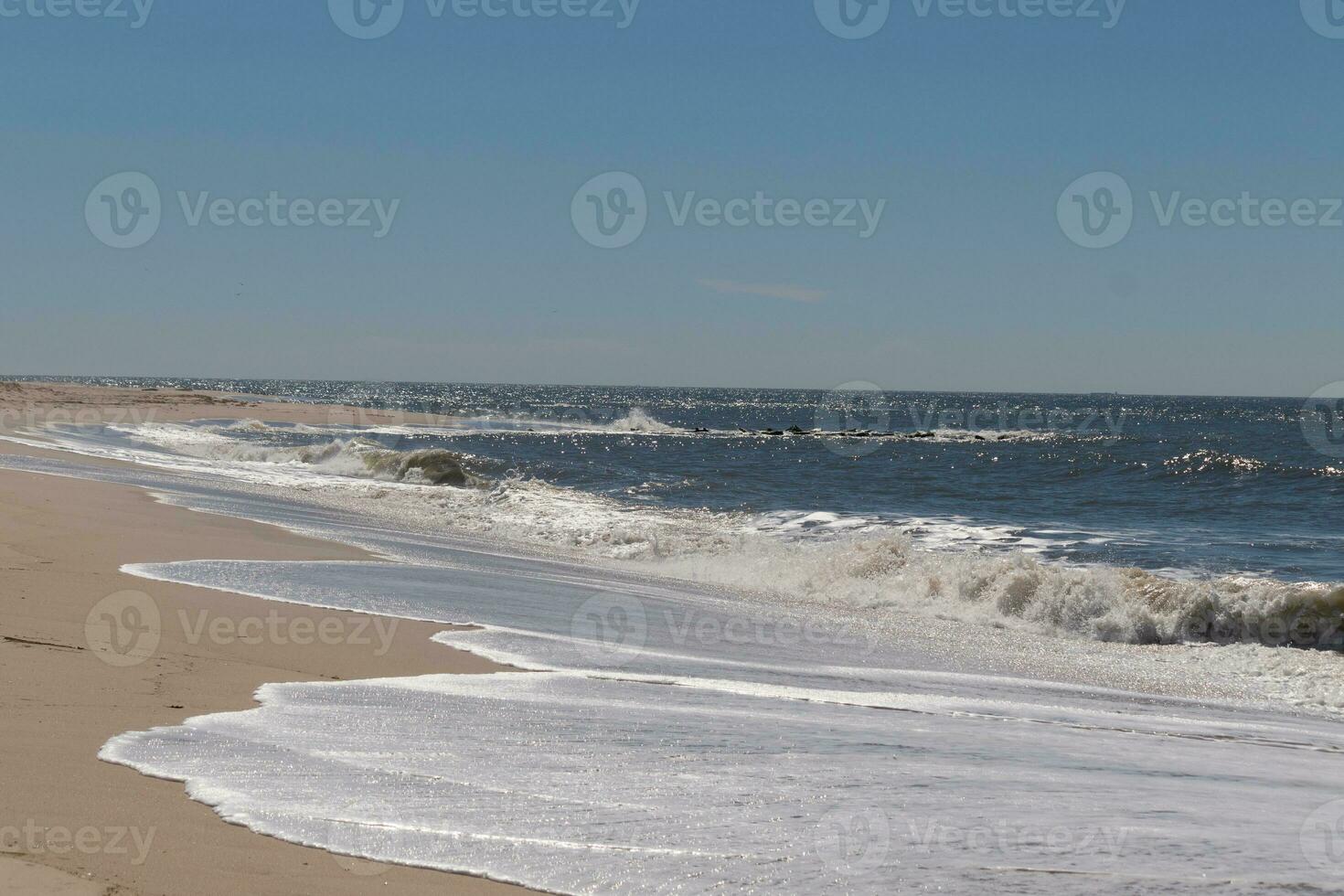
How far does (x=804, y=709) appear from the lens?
689 centimetres

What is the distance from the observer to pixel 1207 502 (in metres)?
26.7

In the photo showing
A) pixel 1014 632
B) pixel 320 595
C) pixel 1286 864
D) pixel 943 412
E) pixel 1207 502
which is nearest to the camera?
pixel 1286 864

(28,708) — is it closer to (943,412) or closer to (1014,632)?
(1014,632)

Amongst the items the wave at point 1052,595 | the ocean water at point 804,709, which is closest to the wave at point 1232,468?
the ocean water at point 804,709

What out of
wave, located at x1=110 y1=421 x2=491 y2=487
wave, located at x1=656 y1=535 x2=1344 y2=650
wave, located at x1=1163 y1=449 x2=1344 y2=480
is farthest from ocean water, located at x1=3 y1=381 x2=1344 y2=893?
wave, located at x1=1163 y1=449 x2=1344 y2=480

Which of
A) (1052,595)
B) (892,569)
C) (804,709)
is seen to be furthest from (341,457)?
(804,709)

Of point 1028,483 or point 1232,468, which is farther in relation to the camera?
point 1232,468

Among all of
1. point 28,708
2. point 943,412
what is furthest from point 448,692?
point 943,412

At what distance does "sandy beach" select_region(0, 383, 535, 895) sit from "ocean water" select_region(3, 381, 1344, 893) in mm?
214

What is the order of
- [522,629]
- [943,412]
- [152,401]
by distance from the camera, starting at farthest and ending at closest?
[943,412]
[152,401]
[522,629]

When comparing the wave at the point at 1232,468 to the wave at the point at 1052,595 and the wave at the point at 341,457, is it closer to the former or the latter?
the wave at the point at 1052,595

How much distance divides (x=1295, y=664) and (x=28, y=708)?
9754 millimetres

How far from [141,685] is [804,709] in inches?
154

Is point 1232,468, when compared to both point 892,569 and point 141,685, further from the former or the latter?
point 141,685
